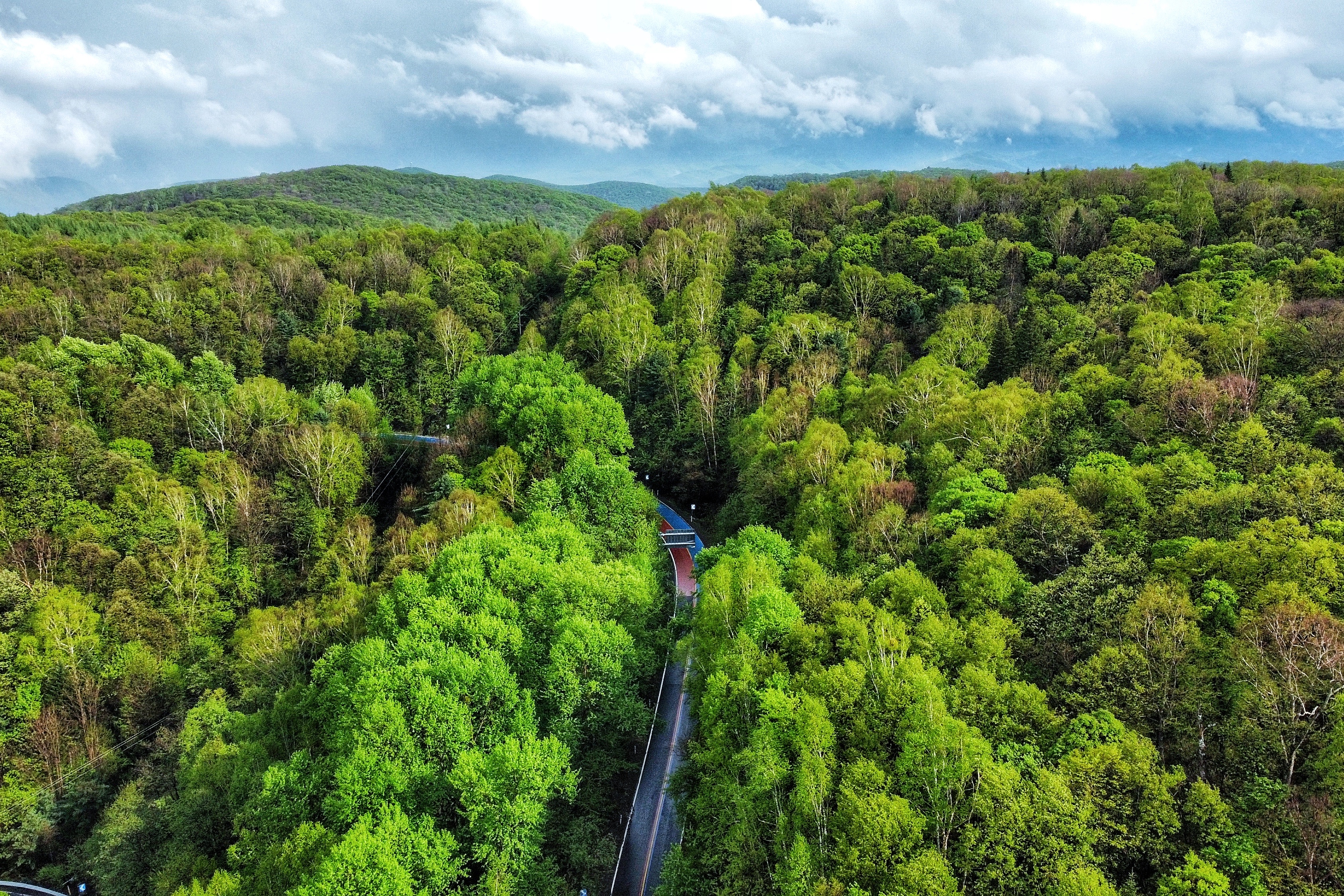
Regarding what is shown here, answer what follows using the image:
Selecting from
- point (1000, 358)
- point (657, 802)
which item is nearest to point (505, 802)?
point (657, 802)

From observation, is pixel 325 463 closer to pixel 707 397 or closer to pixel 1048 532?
pixel 707 397

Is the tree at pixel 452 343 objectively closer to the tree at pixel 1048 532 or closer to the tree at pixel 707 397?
the tree at pixel 707 397

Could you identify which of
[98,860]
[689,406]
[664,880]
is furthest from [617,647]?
[689,406]

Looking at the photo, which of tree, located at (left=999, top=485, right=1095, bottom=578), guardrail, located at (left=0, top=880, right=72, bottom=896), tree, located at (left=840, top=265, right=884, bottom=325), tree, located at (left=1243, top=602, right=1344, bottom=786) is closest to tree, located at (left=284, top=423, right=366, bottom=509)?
guardrail, located at (left=0, top=880, right=72, bottom=896)

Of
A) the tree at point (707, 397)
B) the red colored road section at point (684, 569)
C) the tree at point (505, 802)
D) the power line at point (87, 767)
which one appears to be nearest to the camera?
the tree at point (505, 802)

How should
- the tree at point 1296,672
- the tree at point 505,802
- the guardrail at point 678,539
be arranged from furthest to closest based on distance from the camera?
the guardrail at point 678,539 < the tree at point 505,802 < the tree at point 1296,672

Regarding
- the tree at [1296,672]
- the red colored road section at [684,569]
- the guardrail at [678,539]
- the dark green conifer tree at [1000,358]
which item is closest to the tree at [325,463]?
the red colored road section at [684,569]

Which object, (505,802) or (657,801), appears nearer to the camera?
(505,802)
